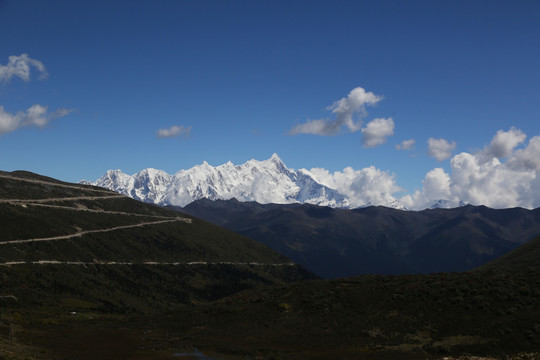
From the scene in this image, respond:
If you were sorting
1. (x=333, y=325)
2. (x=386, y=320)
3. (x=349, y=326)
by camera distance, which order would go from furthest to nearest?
(x=333, y=325), (x=349, y=326), (x=386, y=320)

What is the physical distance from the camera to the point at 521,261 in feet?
332

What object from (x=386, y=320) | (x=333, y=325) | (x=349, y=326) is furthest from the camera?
(x=333, y=325)

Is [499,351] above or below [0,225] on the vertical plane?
below

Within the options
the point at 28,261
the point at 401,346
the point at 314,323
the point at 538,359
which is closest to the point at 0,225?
the point at 28,261

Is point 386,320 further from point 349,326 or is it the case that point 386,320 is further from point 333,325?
point 333,325

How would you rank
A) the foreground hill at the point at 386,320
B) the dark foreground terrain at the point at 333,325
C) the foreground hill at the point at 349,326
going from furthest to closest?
the dark foreground terrain at the point at 333,325 → the foreground hill at the point at 349,326 → the foreground hill at the point at 386,320

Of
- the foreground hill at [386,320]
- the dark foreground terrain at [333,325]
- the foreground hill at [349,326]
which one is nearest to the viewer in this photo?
the foreground hill at [386,320]

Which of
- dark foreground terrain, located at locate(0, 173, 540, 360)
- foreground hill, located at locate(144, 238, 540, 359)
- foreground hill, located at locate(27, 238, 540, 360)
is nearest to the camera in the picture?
foreground hill, located at locate(144, 238, 540, 359)

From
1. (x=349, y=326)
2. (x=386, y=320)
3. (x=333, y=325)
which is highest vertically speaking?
(x=386, y=320)

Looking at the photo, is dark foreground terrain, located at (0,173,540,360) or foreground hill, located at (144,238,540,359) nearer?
foreground hill, located at (144,238,540,359)

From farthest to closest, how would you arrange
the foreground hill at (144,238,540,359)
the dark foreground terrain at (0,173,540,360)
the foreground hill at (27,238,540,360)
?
the dark foreground terrain at (0,173,540,360) → the foreground hill at (27,238,540,360) → the foreground hill at (144,238,540,359)

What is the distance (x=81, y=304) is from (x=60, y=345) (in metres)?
79.9

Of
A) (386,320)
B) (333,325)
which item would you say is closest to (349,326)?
(333,325)

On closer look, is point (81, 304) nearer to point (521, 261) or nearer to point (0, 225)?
point (0, 225)
